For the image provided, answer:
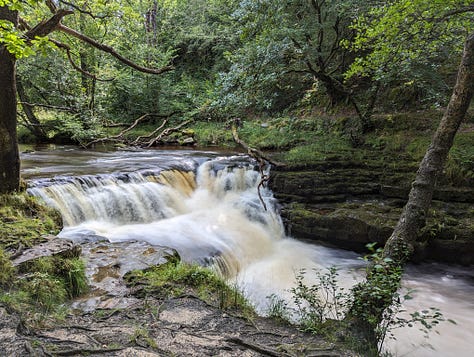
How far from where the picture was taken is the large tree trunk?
457 cm

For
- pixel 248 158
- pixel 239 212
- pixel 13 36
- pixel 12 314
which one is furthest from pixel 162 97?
pixel 12 314

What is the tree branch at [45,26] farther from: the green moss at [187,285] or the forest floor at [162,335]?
the forest floor at [162,335]

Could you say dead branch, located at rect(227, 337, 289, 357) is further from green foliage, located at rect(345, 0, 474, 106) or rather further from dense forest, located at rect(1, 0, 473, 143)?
green foliage, located at rect(345, 0, 474, 106)

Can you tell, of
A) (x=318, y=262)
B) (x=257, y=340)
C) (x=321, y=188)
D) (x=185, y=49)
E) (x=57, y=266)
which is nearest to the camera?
(x=257, y=340)

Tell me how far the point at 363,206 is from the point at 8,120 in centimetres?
794

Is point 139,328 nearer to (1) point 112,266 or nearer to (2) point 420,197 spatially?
(1) point 112,266

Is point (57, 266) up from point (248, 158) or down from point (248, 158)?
down

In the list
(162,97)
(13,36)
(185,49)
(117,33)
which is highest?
(185,49)

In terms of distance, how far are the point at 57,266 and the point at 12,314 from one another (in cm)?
107

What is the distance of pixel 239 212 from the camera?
363 inches

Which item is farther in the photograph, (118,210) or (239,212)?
(239,212)

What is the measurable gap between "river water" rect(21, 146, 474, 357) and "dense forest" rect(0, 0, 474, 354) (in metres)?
1.80

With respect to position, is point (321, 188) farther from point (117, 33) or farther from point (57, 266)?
point (117, 33)

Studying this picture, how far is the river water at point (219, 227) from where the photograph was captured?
5.61m
